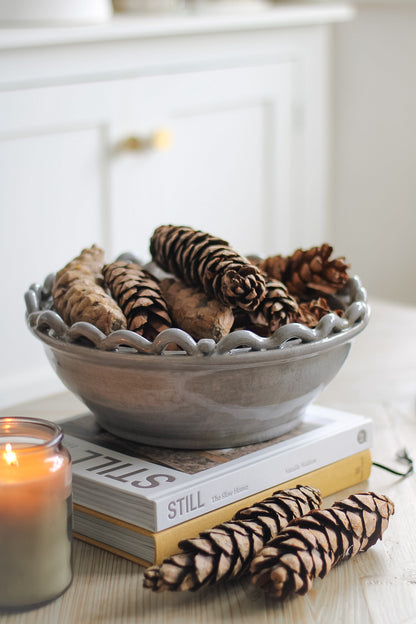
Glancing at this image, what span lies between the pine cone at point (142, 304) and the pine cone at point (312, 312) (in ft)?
0.37

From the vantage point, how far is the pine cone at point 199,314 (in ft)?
2.22

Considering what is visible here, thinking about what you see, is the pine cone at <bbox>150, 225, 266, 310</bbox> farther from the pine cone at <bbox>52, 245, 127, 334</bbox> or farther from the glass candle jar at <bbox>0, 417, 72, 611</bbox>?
the glass candle jar at <bbox>0, 417, 72, 611</bbox>

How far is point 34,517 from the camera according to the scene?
560mm

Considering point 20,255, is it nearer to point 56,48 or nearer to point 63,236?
point 63,236

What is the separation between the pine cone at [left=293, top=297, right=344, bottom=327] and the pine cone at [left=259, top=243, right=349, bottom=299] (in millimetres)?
32

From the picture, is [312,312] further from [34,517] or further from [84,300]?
[34,517]

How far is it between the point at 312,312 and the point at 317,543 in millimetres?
223

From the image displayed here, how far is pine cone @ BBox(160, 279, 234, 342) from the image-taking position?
26.7 inches

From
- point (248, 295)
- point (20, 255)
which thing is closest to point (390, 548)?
point (248, 295)

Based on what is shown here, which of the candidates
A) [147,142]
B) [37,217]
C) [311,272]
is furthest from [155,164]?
[311,272]

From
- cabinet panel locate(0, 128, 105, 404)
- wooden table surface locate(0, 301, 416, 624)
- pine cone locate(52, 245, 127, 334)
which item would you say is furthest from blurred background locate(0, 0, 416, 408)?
wooden table surface locate(0, 301, 416, 624)

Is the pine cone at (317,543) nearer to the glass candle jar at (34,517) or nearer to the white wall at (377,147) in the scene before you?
the glass candle jar at (34,517)

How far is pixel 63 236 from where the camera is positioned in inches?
72.7

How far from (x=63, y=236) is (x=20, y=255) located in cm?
11
